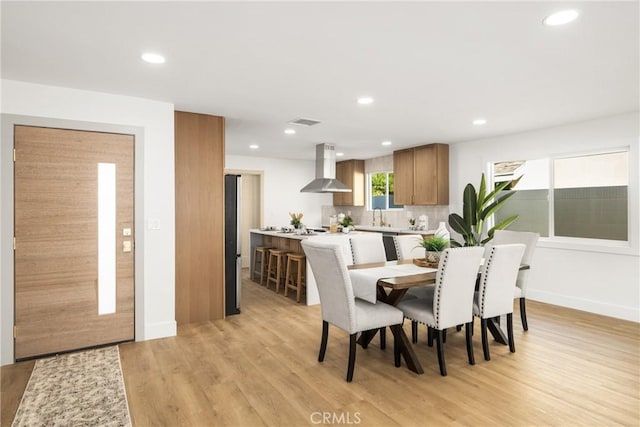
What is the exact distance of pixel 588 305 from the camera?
4.59m

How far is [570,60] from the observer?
269 cm

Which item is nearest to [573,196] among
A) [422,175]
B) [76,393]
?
[422,175]

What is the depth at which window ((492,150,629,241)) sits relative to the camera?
14.6 feet

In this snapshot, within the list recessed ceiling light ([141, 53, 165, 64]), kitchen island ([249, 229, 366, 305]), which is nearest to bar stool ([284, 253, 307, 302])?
kitchen island ([249, 229, 366, 305])

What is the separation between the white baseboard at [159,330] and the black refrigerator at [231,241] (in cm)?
80

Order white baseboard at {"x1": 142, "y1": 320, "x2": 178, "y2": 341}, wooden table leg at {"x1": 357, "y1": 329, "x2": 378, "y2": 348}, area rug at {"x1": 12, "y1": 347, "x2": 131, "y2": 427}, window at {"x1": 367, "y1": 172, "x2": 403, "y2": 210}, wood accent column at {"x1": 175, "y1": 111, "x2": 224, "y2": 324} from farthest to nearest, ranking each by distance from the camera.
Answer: window at {"x1": 367, "y1": 172, "x2": 403, "y2": 210} → wood accent column at {"x1": 175, "y1": 111, "x2": 224, "y2": 324} → white baseboard at {"x1": 142, "y1": 320, "x2": 178, "y2": 341} → wooden table leg at {"x1": 357, "y1": 329, "x2": 378, "y2": 348} → area rug at {"x1": 12, "y1": 347, "x2": 131, "y2": 427}

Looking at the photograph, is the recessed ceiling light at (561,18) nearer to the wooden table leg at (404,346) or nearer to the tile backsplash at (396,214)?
the wooden table leg at (404,346)

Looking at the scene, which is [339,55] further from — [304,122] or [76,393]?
[76,393]

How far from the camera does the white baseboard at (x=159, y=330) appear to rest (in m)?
3.63

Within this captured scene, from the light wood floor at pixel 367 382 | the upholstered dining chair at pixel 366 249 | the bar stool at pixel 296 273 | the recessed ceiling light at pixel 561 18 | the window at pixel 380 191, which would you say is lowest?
the light wood floor at pixel 367 382

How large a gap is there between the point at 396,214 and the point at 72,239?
5.70 m

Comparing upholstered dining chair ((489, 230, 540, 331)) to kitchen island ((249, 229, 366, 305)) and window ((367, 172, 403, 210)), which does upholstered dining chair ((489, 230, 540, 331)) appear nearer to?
kitchen island ((249, 229, 366, 305))

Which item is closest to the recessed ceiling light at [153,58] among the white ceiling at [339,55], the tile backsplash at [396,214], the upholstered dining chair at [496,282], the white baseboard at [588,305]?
the white ceiling at [339,55]

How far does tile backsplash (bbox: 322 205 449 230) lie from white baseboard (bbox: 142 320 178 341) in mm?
4651
